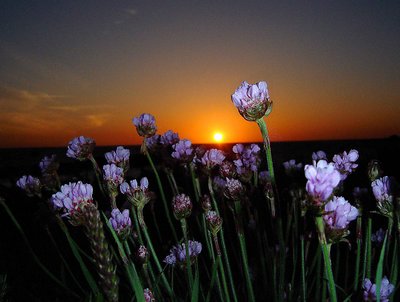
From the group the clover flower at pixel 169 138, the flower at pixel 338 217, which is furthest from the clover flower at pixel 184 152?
the flower at pixel 338 217

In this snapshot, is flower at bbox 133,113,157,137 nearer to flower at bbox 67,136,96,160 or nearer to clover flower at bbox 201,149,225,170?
flower at bbox 67,136,96,160

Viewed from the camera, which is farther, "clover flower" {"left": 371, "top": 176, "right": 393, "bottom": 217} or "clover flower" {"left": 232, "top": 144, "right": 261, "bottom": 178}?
"clover flower" {"left": 232, "top": 144, "right": 261, "bottom": 178}

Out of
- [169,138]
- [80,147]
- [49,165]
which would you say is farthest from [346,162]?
[49,165]

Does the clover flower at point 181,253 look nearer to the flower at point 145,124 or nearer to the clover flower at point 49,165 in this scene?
the flower at point 145,124

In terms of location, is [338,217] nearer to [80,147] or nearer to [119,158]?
[119,158]

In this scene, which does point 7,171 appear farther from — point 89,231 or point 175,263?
point 89,231

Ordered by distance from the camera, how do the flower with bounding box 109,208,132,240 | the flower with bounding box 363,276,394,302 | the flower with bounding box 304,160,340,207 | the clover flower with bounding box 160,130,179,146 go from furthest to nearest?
the clover flower with bounding box 160,130,179,146
the flower with bounding box 109,208,132,240
the flower with bounding box 363,276,394,302
the flower with bounding box 304,160,340,207

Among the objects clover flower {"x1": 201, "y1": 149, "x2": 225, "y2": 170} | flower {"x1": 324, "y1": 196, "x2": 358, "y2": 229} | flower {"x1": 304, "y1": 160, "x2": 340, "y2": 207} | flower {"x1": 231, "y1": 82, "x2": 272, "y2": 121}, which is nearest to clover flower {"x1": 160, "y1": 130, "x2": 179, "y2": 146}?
clover flower {"x1": 201, "y1": 149, "x2": 225, "y2": 170}

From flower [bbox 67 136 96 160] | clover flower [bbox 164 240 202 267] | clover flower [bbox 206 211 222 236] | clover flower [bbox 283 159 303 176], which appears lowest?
clover flower [bbox 164 240 202 267]
